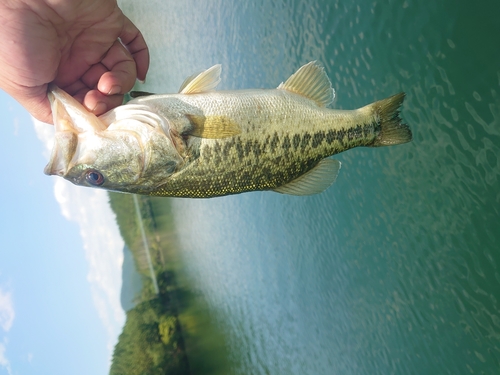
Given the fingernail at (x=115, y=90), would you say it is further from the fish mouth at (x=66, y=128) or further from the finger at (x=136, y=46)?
the finger at (x=136, y=46)

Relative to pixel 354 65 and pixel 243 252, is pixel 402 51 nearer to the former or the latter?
pixel 354 65

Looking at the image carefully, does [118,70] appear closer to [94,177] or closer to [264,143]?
[94,177]

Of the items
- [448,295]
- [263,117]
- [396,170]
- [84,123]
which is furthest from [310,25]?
[84,123]

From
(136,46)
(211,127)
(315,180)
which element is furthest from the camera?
(136,46)

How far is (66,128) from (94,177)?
0.90ft

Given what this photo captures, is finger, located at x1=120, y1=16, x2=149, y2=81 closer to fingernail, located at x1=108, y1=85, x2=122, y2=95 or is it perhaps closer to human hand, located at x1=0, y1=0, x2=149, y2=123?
human hand, located at x1=0, y1=0, x2=149, y2=123

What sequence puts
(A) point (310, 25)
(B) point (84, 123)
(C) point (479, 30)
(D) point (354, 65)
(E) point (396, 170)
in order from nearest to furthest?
(B) point (84, 123)
(C) point (479, 30)
(E) point (396, 170)
(D) point (354, 65)
(A) point (310, 25)

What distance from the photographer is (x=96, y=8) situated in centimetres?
235

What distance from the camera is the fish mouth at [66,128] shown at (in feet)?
6.32

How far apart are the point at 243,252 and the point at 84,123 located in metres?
10.0

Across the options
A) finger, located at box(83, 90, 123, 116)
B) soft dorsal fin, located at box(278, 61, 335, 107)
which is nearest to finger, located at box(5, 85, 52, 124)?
finger, located at box(83, 90, 123, 116)

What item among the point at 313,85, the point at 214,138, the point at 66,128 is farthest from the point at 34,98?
the point at 313,85

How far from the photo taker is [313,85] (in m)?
2.42

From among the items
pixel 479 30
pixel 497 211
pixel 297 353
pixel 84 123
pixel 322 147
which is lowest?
pixel 297 353
